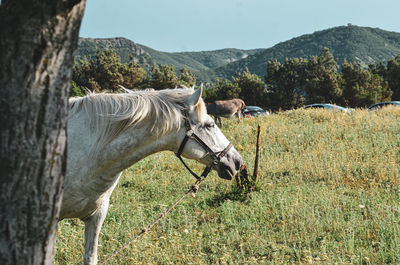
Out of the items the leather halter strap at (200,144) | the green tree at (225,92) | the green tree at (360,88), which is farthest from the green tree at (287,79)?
the leather halter strap at (200,144)

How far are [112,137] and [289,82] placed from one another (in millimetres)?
45666

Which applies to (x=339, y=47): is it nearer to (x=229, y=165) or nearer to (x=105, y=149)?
(x=229, y=165)

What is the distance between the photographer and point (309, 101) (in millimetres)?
39219

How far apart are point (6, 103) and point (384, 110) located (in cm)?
1756

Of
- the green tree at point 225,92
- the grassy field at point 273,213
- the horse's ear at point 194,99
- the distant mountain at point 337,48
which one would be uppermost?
the distant mountain at point 337,48

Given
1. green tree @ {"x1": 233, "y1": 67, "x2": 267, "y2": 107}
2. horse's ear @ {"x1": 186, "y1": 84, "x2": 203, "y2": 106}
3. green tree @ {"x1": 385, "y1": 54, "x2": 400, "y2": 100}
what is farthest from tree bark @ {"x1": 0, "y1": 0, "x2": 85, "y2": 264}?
green tree @ {"x1": 385, "y1": 54, "x2": 400, "y2": 100}

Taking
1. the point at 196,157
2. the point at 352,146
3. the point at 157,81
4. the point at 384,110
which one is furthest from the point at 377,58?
the point at 196,157

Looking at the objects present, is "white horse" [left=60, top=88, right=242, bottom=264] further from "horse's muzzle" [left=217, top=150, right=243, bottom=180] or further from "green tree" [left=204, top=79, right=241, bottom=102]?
"green tree" [left=204, top=79, right=241, bottom=102]

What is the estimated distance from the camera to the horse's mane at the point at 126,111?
2.83 meters

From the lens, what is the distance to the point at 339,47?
386ft

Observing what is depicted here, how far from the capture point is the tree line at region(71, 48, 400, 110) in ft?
113

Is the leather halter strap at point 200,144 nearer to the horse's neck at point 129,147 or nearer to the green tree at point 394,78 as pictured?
the horse's neck at point 129,147

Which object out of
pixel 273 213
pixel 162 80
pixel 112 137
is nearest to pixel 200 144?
pixel 112 137

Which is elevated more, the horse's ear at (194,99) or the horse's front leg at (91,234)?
the horse's ear at (194,99)
